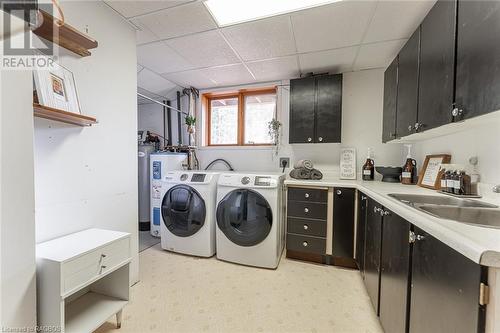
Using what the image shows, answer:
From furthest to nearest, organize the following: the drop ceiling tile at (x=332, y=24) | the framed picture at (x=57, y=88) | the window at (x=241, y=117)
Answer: the window at (x=241, y=117), the drop ceiling tile at (x=332, y=24), the framed picture at (x=57, y=88)

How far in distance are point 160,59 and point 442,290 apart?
115 inches

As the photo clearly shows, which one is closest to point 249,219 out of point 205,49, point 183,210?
point 183,210

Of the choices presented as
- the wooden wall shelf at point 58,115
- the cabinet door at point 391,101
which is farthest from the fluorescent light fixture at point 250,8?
the wooden wall shelf at point 58,115

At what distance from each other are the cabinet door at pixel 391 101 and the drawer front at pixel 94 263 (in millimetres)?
2499

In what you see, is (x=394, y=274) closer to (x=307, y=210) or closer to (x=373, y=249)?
(x=373, y=249)

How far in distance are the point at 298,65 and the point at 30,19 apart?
2.31 m

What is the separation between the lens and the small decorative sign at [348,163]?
266 cm

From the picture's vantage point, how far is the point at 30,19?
0.81 m

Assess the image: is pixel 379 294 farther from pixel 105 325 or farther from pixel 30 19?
pixel 30 19

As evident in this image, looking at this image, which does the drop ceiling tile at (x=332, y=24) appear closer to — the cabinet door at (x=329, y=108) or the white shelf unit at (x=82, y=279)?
the cabinet door at (x=329, y=108)

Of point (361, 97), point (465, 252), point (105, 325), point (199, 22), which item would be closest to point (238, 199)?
point (105, 325)

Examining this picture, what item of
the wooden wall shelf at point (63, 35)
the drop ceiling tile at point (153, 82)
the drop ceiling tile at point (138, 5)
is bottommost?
the wooden wall shelf at point (63, 35)

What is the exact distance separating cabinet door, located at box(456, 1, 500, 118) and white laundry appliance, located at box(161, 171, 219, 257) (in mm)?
2114

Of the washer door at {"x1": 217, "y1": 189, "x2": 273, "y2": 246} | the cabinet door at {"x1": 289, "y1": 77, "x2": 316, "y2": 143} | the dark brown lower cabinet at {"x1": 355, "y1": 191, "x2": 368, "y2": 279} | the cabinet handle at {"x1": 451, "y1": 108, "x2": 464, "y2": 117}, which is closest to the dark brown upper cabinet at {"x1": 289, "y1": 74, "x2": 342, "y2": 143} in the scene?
the cabinet door at {"x1": 289, "y1": 77, "x2": 316, "y2": 143}
